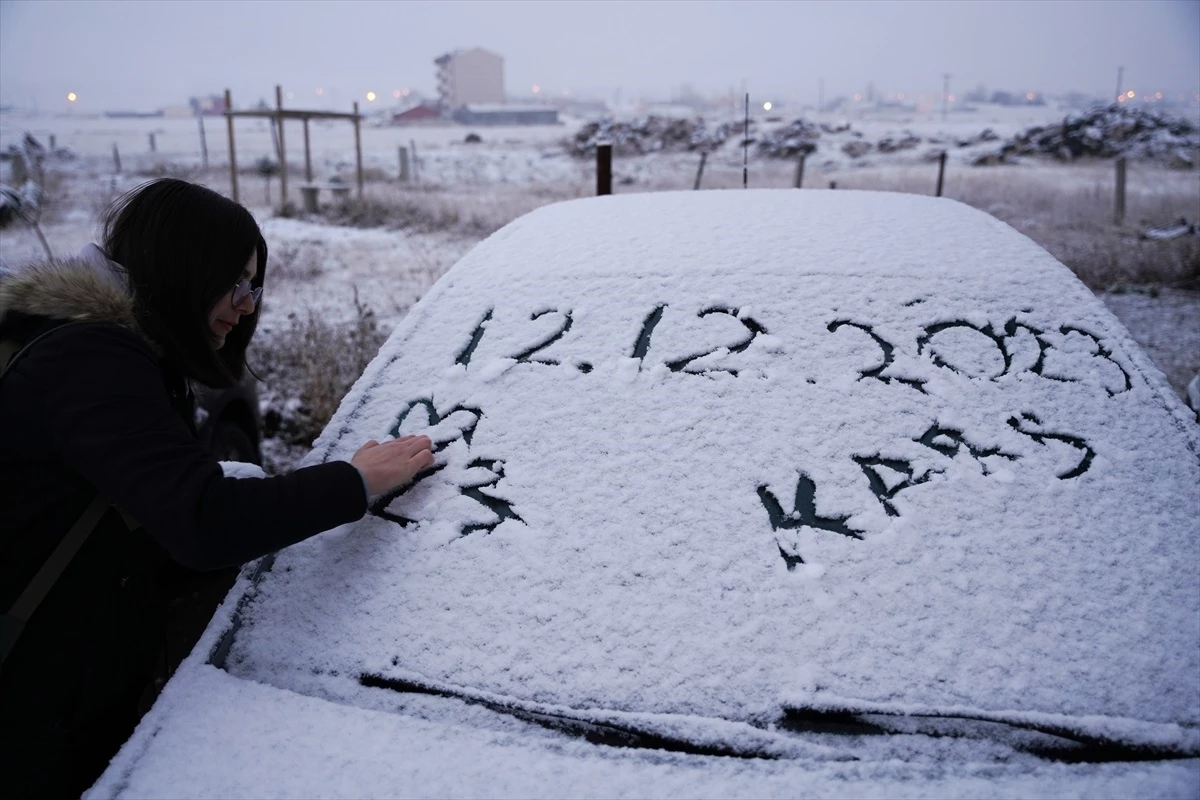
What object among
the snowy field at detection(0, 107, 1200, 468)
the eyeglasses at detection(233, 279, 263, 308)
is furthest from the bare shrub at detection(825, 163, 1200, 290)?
Result: the eyeglasses at detection(233, 279, 263, 308)

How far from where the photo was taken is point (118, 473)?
97cm

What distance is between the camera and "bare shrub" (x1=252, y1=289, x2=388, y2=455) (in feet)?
14.1

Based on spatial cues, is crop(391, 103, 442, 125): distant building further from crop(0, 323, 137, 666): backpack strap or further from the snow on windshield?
crop(0, 323, 137, 666): backpack strap

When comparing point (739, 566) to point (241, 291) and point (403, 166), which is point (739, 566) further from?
point (403, 166)

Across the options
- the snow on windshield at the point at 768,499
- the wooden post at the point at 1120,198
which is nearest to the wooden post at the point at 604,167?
the snow on windshield at the point at 768,499

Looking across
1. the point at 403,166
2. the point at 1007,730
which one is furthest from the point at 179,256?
the point at 403,166

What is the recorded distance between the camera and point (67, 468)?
106 centimetres

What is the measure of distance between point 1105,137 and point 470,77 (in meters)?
59.8

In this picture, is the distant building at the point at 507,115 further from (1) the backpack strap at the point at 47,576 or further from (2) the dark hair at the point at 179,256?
(1) the backpack strap at the point at 47,576

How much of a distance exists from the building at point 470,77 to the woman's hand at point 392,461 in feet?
235

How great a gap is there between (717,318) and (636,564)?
0.56 metres

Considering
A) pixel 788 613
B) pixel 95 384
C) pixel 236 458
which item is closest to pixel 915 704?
pixel 788 613

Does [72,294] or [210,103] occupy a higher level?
[210,103]

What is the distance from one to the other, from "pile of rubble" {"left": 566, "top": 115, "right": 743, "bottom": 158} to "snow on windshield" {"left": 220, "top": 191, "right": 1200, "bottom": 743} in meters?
25.1
